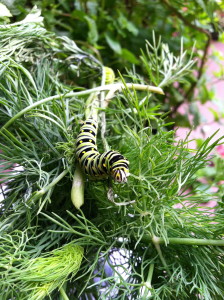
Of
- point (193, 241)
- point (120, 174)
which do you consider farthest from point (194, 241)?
point (120, 174)

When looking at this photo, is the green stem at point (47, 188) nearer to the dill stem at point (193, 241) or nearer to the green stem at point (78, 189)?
the green stem at point (78, 189)

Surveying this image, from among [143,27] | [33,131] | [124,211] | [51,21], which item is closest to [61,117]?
[33,131]

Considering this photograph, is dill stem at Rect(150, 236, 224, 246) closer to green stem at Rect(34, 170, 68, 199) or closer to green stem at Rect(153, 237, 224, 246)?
green stem at Rect(153, 237, 224, 246)

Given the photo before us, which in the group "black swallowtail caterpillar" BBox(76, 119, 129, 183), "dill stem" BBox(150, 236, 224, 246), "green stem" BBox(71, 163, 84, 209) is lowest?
"dill stem" BBox(150, 236, 224, 246)

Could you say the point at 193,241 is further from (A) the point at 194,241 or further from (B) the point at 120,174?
(B) the point at 120,174

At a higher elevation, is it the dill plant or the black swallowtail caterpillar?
the black swallowtail caterpillar

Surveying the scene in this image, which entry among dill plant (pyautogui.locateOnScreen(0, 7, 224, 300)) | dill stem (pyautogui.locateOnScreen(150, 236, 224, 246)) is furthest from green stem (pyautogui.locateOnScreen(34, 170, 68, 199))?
dill stem (pyautogui.locateOnScreen(150, 236, 224, 246))

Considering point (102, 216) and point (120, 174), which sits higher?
point (120, 174)

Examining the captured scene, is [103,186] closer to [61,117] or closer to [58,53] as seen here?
[61,117]

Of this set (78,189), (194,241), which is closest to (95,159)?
(78,189)
